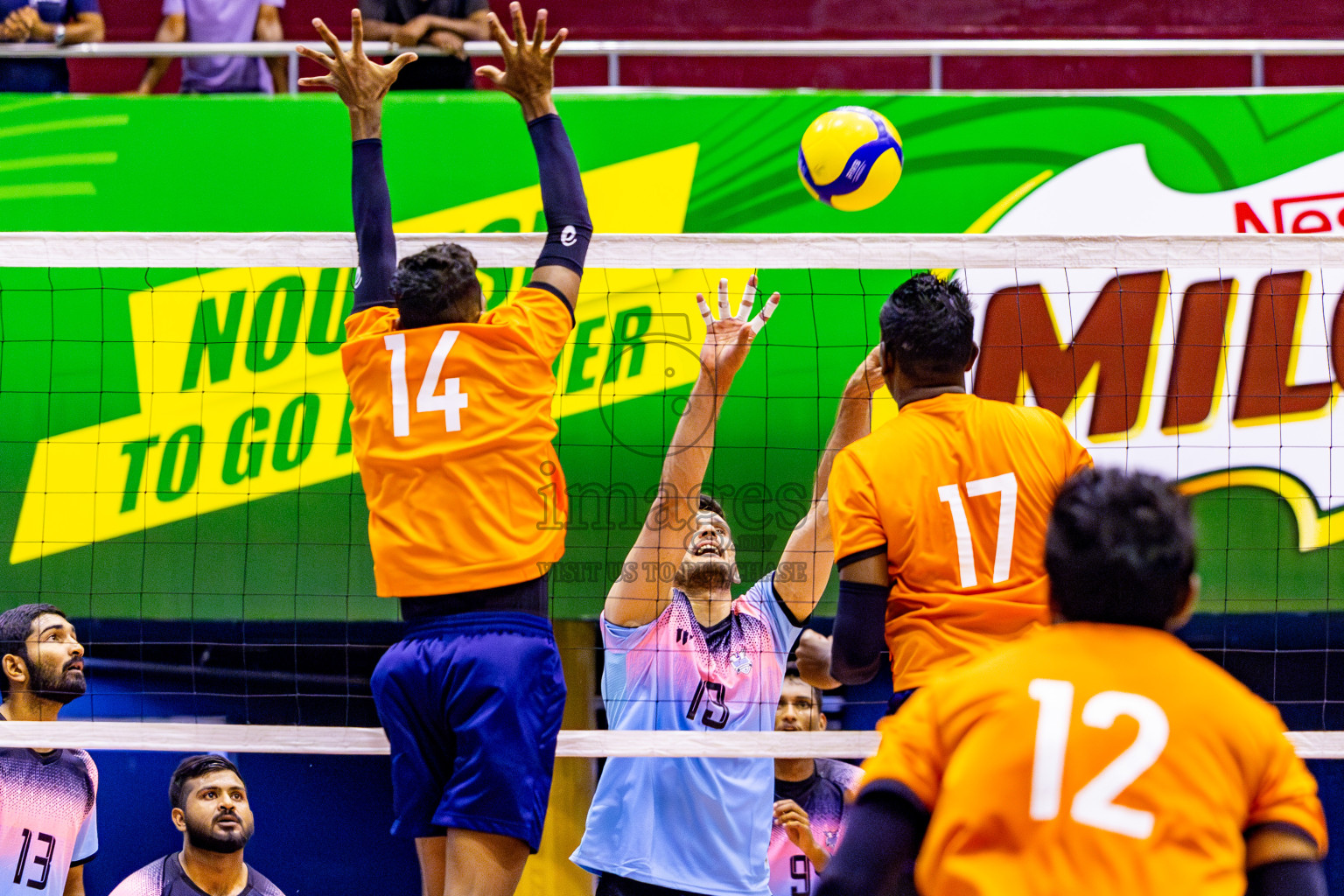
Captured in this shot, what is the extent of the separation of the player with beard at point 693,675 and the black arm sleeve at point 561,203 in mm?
1117

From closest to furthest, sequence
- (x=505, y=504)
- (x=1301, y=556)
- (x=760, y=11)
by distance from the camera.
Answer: (x=505, y=504), (x=1301, y=556), (x=760, y=11)

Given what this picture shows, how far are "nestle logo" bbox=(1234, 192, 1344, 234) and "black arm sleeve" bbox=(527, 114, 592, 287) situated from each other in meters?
4.27

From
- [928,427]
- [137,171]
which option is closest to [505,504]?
→ [928,427]

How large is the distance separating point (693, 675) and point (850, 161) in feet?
7.25

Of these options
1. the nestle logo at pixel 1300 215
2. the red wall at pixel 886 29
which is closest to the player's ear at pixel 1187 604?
the nestle logo at pixel 1300 215

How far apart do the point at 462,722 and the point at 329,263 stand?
2212 mm

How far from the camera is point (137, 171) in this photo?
263 inches

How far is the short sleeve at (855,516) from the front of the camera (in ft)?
10.3

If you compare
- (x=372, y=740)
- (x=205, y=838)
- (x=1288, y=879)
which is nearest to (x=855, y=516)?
(x=1288, y=879)

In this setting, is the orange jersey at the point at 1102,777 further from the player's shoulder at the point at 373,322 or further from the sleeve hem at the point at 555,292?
the player's shoulder at the point at 373,322

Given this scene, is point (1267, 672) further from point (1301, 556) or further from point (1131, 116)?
point (1131, 116)

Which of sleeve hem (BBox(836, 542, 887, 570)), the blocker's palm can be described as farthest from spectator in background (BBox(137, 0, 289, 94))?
sleeve hem (BBox(836, 542, 887, 570))

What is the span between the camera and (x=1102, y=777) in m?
1.76

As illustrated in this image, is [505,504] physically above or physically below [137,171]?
below
